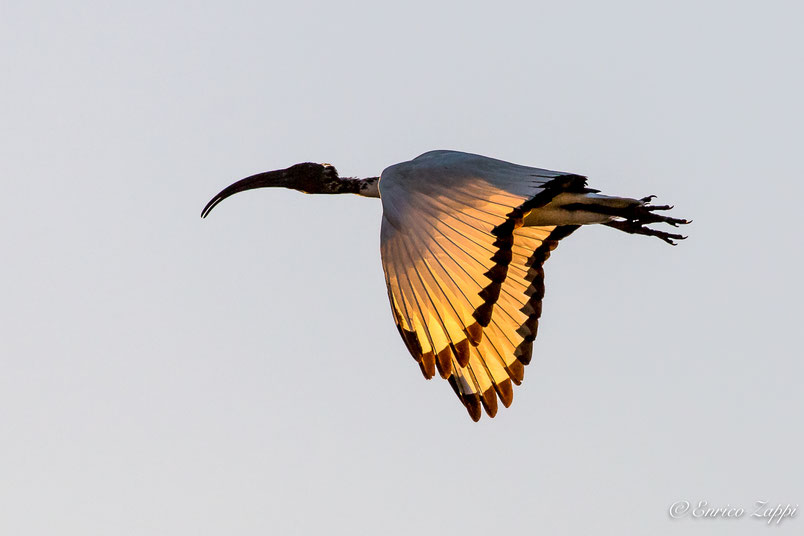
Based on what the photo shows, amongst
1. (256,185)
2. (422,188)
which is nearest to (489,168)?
(422,188)

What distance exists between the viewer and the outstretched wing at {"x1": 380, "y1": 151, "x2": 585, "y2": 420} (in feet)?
47.4

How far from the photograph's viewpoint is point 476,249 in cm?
1453

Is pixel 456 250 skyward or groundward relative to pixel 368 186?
groundward

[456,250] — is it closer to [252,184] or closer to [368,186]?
[368,186]

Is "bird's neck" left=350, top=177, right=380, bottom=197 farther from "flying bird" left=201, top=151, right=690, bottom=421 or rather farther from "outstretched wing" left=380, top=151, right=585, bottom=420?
"outstretched wing" left=380, top=151, right=585, bottom=420

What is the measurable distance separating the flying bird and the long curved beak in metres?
2.46

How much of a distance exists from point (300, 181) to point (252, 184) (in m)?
0.51

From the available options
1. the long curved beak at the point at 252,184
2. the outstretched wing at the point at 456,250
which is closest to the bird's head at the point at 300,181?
the long curved beak at the point at 252,184

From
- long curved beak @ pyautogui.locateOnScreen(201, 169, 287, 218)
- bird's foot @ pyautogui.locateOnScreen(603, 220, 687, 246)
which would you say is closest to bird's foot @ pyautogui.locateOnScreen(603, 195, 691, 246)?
bird's foot @ pyautogui.locateOnScreen(603, 220, 687, 246)

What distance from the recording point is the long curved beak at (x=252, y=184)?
58.5 feet

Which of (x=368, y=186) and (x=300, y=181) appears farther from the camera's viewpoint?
(x=300, y=181)

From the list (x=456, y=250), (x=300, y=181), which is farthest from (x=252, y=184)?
(x=456, y=250)

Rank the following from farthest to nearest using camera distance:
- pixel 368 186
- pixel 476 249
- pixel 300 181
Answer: pixel 300 181
pixel 368 186
pixel 476 249

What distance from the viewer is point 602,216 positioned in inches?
655
